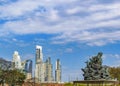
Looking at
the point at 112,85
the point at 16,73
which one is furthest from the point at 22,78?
the point at 112,85

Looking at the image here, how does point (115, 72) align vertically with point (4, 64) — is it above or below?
below

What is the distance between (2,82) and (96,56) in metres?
32.4

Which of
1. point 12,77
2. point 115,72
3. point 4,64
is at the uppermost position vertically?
point 4,64

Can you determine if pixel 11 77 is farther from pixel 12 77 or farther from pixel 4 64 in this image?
pixel 4 64

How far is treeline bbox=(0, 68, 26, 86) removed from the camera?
109m

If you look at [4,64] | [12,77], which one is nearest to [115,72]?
[4,64]

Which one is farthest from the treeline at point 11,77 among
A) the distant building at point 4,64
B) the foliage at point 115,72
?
the foliage at point 115,72

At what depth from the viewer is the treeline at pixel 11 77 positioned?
109 meters

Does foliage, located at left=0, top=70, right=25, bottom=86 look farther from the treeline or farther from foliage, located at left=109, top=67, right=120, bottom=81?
foliage, located at left=109, top=67, right=120, bottom=81

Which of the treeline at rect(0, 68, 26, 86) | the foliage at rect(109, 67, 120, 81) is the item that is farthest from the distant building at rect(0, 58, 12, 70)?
the foliage at rect(109, 67, 120, 81)

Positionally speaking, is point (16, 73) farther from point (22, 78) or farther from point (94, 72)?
point (94, 72)

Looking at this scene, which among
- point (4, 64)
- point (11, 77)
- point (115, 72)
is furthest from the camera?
point (115, 72)

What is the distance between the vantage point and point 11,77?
109000 millimetres

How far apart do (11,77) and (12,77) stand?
62 cm
